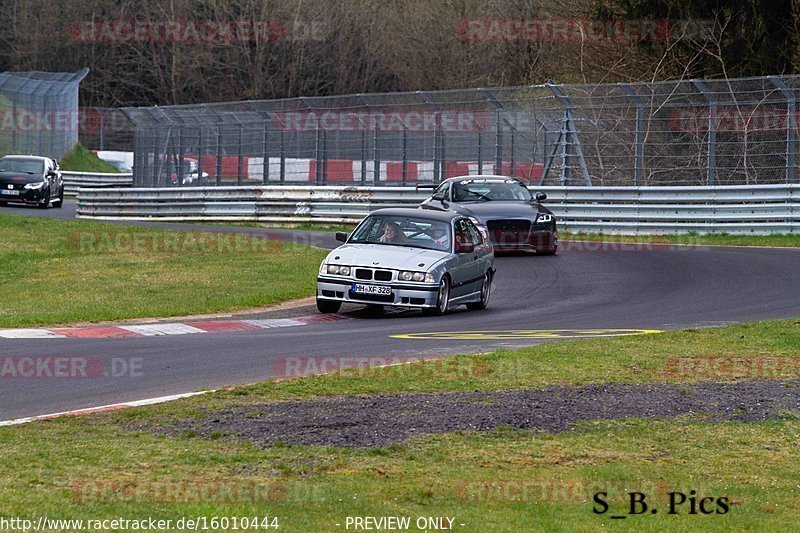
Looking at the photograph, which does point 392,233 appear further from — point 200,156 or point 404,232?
point 200,156

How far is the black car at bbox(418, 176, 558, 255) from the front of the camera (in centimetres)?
2289

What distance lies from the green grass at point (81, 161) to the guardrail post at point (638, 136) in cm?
3162

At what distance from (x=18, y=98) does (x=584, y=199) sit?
88.2 feet

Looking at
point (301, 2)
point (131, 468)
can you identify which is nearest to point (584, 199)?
point (131, 468)

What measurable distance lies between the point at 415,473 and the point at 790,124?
2096 cm

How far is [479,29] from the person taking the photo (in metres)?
56.4

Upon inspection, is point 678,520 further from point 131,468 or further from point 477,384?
point 477,384

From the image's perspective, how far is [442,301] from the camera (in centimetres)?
1573

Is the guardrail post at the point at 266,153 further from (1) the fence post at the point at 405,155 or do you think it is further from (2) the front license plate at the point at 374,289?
(2) the front license plate at the point at 374,289

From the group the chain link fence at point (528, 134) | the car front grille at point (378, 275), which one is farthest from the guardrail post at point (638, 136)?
the car front grille at point (378, 275)

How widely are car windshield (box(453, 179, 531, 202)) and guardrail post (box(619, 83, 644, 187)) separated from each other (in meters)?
4.71

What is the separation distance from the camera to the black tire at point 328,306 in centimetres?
1573

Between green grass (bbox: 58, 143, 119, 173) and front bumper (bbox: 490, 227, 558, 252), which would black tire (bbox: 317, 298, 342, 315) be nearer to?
front bumper (bbox: 490, 227, 558, 252)

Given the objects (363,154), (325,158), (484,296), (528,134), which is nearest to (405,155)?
(363,154)
